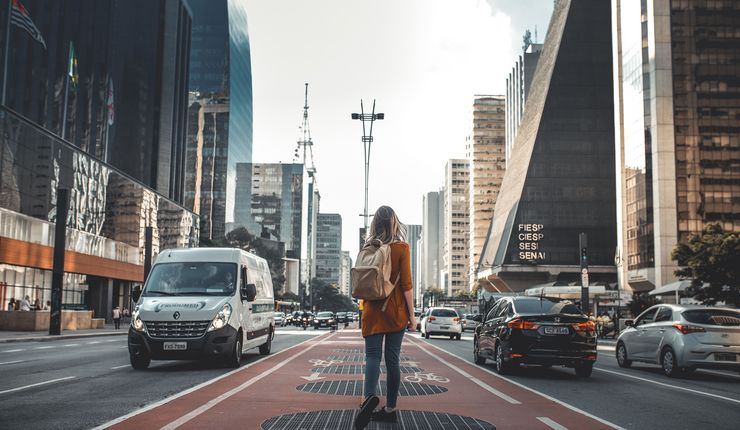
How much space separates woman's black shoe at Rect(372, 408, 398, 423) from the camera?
700 cm

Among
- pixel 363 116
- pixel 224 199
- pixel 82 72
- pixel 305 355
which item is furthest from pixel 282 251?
pixel 305 355

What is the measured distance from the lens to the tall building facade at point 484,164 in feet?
560

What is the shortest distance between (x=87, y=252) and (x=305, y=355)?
40974mm

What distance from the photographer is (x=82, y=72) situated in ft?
266

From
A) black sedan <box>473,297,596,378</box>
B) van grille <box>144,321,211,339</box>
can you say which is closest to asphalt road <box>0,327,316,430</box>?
van grille <box>144,321,211,339</box>

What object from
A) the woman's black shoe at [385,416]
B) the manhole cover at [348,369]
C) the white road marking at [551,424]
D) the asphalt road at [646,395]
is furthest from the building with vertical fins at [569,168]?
the woman's black shoe at [385,416]

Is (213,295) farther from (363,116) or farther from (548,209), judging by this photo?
(548,209)

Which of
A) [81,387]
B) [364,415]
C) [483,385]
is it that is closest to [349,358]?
[483,385]

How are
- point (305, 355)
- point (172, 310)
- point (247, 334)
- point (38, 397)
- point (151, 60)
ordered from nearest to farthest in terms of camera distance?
point (38, 397)
point (172, 310)
point (247, 334)
point (305, 355)
point (151, 60)

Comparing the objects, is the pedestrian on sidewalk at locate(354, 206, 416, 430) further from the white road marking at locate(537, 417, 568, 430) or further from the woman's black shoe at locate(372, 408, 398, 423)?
the white road marking at locate(537, 417, 568, 430)

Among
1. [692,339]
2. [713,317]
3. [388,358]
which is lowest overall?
[692,339]

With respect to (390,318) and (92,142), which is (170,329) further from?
(92,142)

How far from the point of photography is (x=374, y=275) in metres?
6.81

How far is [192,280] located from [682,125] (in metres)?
64.8
